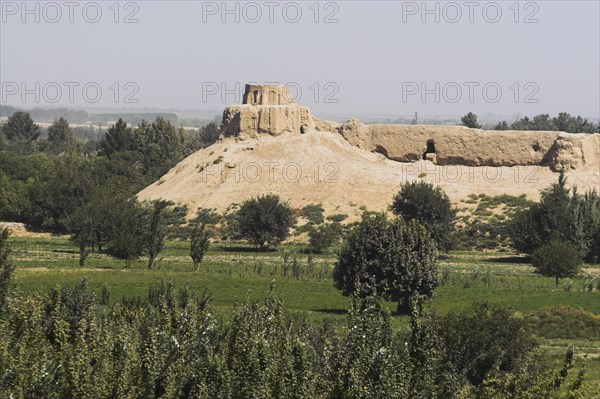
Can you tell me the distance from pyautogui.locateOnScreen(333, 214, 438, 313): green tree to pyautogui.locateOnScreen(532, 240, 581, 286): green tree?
27.1ft

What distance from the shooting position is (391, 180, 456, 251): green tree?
59.2 m

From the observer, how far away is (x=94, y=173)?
3155 inches

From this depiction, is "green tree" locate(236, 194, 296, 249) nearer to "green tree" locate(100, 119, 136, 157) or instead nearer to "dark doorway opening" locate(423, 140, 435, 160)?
"dark doorway opening" locate(423, 140, 435, 160)

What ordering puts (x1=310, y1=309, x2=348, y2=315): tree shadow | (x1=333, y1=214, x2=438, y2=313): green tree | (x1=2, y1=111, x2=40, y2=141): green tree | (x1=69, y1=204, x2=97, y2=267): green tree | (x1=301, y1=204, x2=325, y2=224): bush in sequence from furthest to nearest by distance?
(x1=2, y1=111, x2=40, y2=141): green tree → (x1=301, y1=204, x2=325, y2=224): bush → (x1=69, y1=204, x2=97, y2=267): green tree → (x1=333, y1=214, x2=438, y2=313): green tree → (x1=310, y1=309, x2=348, y2=315): tree shadow

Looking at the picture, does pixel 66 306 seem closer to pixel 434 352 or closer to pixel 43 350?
pixel 43 350

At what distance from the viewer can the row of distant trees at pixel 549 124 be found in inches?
4607

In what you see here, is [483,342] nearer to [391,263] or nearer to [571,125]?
[391,263]

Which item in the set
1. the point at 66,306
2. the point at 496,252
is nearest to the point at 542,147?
the point at 496,252

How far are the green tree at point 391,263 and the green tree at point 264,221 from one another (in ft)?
63.0

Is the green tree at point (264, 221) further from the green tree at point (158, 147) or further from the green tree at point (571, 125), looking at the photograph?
the green tree at point (571, 125)

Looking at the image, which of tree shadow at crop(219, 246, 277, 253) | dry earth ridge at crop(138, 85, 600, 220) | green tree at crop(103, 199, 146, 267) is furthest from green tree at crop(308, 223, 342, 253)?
green tree at crop(103, 199, 146, 267)

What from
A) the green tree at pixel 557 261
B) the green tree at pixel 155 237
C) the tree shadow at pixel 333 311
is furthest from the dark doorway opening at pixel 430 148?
the tree shadow at pixel 333 311

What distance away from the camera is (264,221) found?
60.6 m

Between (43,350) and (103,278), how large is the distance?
24.5 meters
